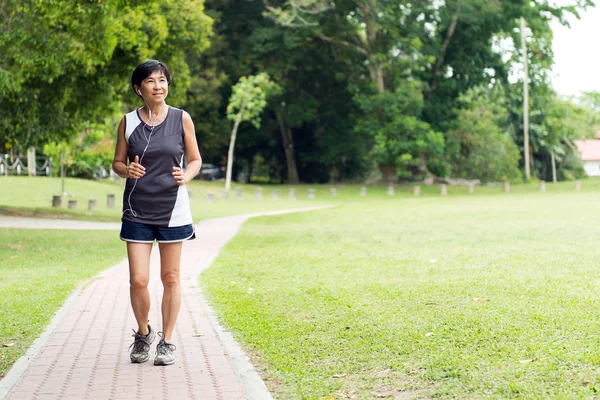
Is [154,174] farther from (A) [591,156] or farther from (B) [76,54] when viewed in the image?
(A) [591,156]

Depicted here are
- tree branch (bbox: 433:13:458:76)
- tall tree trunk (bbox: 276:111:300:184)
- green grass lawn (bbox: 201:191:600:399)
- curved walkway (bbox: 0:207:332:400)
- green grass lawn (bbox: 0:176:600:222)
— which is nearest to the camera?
curved walkway (bbox: 0:207:332:400)

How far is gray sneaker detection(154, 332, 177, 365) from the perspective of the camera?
6.95m

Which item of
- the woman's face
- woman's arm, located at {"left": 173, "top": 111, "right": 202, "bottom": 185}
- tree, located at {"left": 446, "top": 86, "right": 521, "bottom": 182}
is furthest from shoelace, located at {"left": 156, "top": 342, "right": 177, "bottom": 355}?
tree, located at {"left": 446, "top": 86, "right": 521, "bottom": 182}

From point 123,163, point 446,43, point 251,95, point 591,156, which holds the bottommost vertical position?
point 123,163

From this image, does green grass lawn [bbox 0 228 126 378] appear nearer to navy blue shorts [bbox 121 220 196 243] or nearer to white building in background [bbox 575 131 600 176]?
navy blue shorts [bbox 121 220 196 243]

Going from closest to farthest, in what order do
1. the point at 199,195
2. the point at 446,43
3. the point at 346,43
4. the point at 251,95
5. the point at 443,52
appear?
the point at 199,195 → the point at 251,95 → the point at 346,43 → the point at 443,52 → the point at 446,43

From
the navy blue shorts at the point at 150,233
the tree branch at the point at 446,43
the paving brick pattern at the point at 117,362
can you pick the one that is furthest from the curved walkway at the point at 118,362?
the tree branch at the point at 446,43

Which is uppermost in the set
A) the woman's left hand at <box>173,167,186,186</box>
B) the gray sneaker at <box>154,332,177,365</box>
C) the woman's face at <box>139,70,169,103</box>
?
the woman's face at <box>139,70,169,103</box>

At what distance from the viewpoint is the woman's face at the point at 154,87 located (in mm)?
6945

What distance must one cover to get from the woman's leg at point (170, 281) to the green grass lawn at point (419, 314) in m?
0.74

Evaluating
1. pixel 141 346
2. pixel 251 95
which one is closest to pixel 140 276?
pixel 141 346

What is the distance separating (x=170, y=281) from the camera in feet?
23.5

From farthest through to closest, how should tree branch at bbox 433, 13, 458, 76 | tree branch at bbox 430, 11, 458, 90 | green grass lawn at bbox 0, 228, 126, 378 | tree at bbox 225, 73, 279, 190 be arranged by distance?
tree branch at bbox 430, 11, 458, 90, tree branch at bbox 433, 13, 458, 76, tree at bbox 225, 73, 279, 190, green grass lawn at bbox 0, 228, 126, 378

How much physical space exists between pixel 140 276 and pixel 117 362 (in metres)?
0.70
